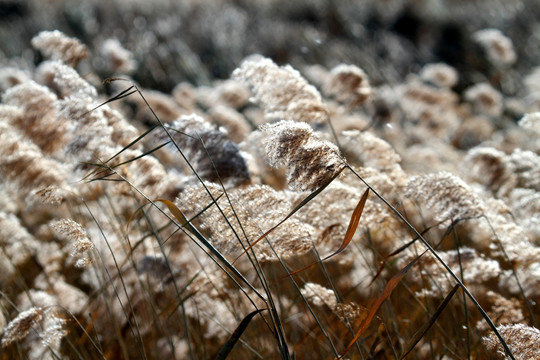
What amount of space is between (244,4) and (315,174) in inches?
493

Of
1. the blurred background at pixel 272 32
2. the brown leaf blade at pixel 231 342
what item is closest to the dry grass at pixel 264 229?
the brown leaf blade at pixel 231 342

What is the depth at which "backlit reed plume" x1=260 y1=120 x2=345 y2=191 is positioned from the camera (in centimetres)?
148

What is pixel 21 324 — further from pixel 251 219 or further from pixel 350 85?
pixel 350 85

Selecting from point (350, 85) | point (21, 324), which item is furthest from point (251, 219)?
point (350, 85)

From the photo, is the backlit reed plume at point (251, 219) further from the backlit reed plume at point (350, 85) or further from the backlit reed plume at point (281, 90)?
the backlit reed plume at point (350, 85)

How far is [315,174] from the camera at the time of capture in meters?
1.51

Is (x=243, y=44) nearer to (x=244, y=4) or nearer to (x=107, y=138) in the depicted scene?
(x=244, y=4)

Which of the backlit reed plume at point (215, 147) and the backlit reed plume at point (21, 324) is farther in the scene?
the backlit reed plume at point (215, 147)

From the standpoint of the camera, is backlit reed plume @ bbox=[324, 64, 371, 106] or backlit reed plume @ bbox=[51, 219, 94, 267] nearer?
backlit reed plume @ bbox=[51, 219, 94, 267]

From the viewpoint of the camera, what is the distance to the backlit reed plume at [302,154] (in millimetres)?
1482

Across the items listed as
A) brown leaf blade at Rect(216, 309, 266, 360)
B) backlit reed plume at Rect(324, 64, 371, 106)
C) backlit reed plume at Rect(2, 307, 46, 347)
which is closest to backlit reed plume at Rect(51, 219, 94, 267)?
backlit reed plume at Rect(2, 307, 46, 347)

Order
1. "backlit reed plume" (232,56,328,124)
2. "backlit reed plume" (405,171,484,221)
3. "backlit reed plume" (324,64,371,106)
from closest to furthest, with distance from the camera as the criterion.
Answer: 1. "backlit reed plume" (405,171,484,221)
2. "backlit reed plume" (232,56,328,124)
3. "backlit reed plume" (324,64,371,106)

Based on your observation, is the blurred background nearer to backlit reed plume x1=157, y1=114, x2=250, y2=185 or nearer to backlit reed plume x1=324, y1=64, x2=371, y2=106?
backlit reed plume x1=324, y1=64, x2=371, y2=106

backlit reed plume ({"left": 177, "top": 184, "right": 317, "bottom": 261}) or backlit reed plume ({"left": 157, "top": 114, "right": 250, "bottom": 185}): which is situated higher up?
backlit reed plume ({"left": 157, "top": 114, "right": 250, "bottom": 185})
